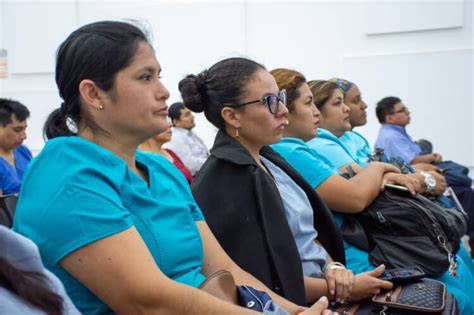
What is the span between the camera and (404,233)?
2.51 meters

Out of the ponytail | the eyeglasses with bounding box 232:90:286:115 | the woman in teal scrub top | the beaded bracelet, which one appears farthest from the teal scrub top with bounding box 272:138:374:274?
the ponytail

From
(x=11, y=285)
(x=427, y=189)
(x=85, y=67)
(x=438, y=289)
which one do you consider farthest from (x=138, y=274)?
(x=427, y=189)

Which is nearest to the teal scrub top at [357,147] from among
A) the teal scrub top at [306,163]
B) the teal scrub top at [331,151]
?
the teal scrub top at [331,151]

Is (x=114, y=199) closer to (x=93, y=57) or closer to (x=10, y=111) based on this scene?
(x=93, y=57)

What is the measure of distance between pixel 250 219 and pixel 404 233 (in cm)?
83

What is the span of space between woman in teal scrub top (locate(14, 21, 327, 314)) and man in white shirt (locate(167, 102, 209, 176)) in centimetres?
423

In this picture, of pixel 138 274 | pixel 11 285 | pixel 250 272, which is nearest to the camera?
pixel 11 285

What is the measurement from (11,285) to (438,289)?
158cm

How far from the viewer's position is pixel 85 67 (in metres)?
1.52

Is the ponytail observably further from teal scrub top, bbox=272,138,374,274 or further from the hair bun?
teal scrub top, bbox=272,138,374,274

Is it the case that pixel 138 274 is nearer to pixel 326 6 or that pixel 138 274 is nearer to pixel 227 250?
pixel 227 250

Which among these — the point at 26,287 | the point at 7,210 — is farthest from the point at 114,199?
the point at 7,210

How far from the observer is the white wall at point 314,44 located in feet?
21.6

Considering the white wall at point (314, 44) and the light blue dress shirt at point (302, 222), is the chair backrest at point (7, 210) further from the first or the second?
the white wall at point (314, 44)
